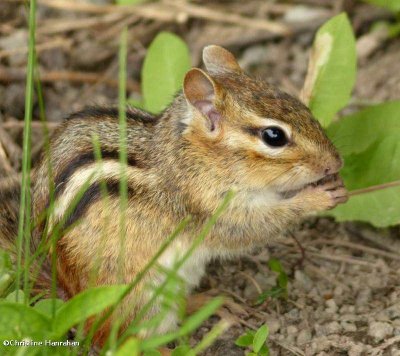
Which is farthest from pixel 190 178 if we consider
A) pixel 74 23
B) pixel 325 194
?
pixel 74 23

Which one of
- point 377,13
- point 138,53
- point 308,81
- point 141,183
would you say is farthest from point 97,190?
point 377,13

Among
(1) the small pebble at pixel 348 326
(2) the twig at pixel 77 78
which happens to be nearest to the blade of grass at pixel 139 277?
(1) the small pebble at pixel 348 326

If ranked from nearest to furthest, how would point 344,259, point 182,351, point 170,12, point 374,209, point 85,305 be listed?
point 85,305 → point 182,351 → point 374,209 → point 344,259 → point 170,12

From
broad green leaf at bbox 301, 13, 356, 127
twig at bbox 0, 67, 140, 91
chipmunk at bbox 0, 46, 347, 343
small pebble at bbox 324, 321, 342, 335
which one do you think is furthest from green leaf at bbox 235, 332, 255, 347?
twig at bbox 0, 67, 140, 91

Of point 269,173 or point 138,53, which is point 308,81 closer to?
point 269,173

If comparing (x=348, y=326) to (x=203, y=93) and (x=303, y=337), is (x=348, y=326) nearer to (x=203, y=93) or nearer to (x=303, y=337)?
(x=303, y=337)

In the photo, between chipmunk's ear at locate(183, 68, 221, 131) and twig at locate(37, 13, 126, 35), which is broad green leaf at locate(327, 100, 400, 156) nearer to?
chipmunk's ear at locate(183, 68, 221, 131)

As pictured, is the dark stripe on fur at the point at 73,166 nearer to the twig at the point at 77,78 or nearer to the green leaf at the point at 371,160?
the green leaf at the point at 371,160
